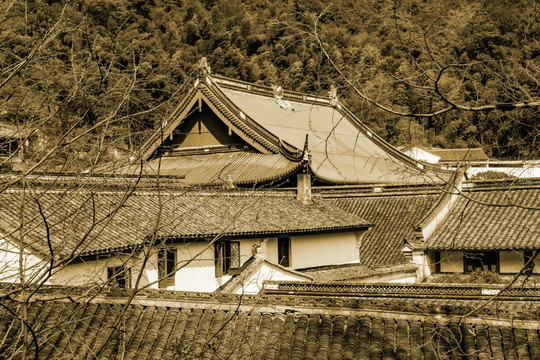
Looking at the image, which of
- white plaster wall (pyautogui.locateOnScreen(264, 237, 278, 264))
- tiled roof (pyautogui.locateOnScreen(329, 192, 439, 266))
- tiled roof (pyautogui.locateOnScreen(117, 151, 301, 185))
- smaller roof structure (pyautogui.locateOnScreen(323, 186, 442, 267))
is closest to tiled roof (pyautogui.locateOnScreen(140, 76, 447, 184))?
tiled roof (pyautogui.locateOnScreen(117, 151, 301, 185))

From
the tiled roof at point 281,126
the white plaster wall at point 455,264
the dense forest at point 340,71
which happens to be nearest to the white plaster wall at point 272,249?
the tiled roof at point 281,126

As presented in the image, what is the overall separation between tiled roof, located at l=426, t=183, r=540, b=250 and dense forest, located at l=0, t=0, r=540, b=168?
9852 millimetres

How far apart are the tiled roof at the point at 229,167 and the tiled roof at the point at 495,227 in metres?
5.40

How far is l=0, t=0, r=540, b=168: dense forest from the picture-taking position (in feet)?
13.4

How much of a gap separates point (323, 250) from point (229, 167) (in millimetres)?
5569

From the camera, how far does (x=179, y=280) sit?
15.2 metres

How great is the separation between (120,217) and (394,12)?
38.9 feet

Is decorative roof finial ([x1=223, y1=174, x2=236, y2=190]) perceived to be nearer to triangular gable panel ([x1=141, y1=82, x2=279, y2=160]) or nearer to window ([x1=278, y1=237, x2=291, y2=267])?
triangular gable panel ([x1=141, y1=82, x2=279, y2=160])

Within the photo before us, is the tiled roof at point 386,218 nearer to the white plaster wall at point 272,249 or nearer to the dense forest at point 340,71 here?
the white plaster wall at point 272,249

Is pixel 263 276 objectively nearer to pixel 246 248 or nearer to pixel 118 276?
pixel 246 248

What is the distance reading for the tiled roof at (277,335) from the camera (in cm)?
725

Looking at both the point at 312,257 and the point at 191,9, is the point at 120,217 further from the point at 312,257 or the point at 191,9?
the point at 191,9

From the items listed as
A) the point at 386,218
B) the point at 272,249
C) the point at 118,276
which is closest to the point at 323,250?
the point at 272,249

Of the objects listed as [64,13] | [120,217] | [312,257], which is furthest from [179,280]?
[64,13]
